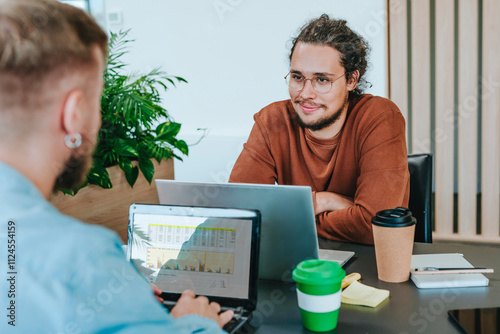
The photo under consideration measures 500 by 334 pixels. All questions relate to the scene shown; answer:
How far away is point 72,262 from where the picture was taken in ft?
1.94

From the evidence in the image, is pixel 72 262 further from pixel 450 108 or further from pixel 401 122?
pixel 450 108

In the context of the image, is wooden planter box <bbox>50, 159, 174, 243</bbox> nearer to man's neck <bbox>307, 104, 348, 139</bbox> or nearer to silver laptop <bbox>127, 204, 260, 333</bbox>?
man's neck <bbox>307, 104, 348, 139</bbox>

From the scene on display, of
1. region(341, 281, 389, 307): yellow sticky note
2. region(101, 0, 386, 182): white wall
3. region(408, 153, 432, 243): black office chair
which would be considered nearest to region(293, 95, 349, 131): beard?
region(408, 153, 432, 243): black office chair

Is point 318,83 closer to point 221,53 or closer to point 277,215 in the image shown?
point 277,215

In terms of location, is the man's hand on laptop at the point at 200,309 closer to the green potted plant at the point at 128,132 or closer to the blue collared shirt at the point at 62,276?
the blue collared shirt at the point at 62,276

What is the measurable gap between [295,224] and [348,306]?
8.5 inches

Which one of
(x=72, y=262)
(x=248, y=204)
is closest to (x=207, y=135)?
(x=248, y=204)

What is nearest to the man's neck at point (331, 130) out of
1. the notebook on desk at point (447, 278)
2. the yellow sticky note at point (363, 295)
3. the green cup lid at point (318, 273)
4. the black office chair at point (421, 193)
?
the black office chair at point (421, 193)

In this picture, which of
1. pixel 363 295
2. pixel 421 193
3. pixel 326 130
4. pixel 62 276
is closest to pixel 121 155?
pixel 326 130

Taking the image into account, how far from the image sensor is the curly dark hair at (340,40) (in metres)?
1.97

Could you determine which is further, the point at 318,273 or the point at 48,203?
the point at 318,273

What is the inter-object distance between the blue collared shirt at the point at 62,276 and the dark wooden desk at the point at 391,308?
42 cm

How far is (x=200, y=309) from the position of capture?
3.17ft

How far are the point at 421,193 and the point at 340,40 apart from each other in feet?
2.22
